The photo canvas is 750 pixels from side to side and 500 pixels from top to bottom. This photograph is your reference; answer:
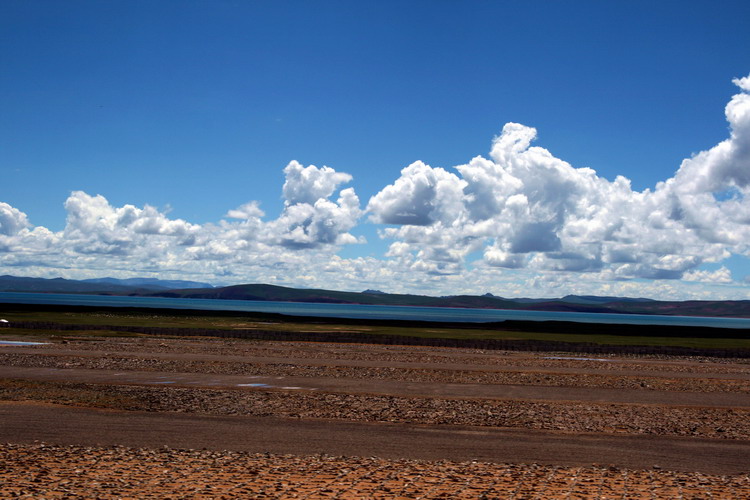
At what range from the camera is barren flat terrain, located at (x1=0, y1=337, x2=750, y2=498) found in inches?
548

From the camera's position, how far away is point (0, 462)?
49.0 feet

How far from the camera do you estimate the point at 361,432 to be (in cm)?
2036

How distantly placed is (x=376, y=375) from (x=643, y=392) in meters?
14.4

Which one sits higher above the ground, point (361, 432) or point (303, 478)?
point (303, 478)

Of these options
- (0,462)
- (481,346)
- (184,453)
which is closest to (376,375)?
(184,453)

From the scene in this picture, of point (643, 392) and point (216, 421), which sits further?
point (643, 392)

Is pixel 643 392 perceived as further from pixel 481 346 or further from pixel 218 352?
pixel 481 346

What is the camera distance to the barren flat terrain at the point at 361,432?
1392 centimetres

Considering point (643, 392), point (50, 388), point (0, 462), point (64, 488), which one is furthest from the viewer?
point (643, 392)

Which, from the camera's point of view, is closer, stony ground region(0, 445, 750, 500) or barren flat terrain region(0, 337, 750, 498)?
stony ground region(0, 445, 750, 500)

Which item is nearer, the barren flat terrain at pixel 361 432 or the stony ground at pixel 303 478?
the stony ground at pixel 303 478

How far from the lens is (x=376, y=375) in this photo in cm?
3844

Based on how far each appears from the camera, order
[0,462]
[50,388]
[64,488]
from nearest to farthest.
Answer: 1. [64,488]
2. [0,462]
3. [50,388]

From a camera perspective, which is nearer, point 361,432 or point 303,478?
point 303,478
